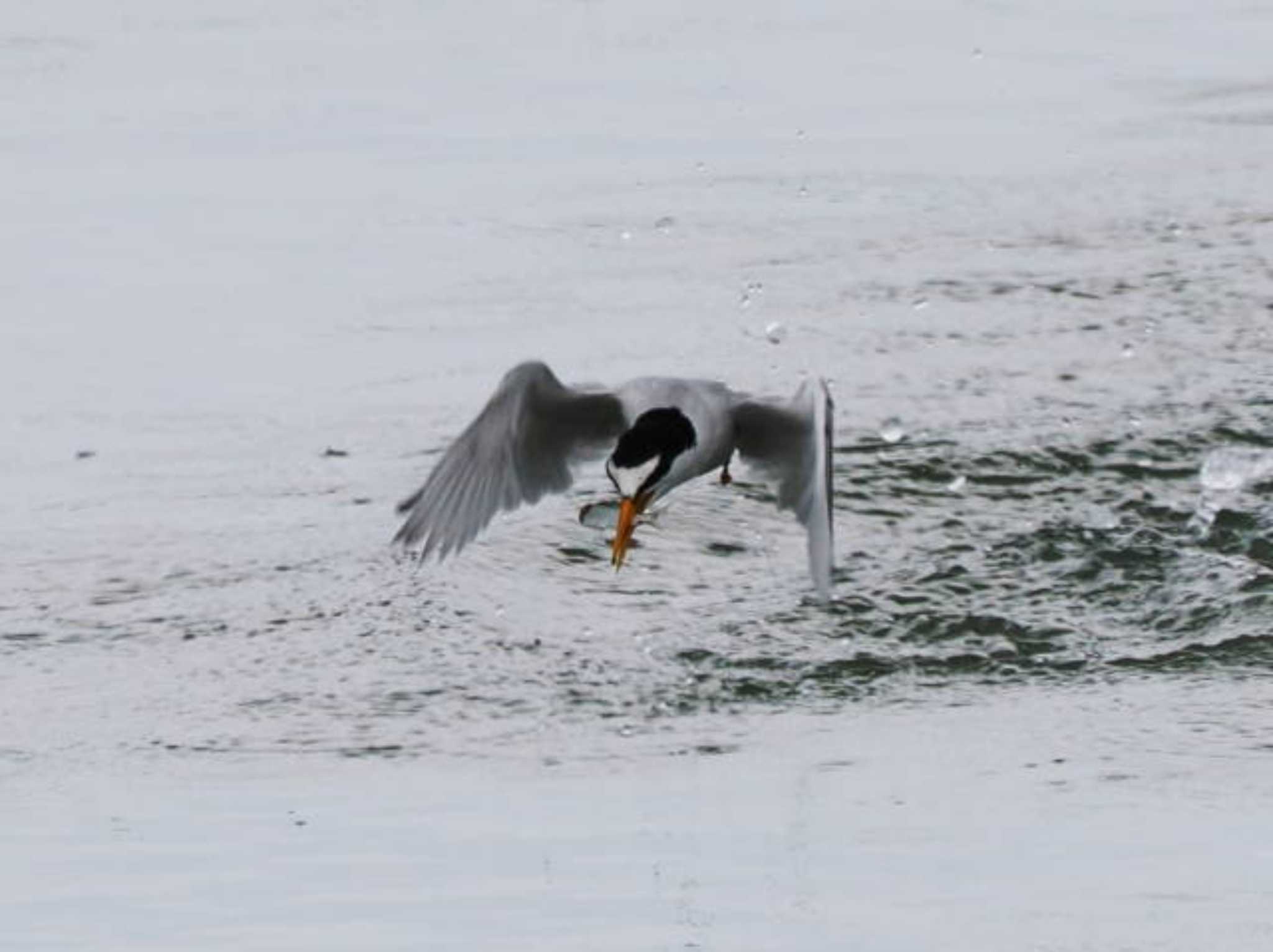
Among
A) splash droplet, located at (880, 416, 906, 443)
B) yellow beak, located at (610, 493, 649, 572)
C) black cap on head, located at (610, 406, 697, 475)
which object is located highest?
black cap on head, located at (610, 406, 697, 475)

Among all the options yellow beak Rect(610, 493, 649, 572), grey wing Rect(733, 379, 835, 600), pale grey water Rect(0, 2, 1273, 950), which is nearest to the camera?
pale grey water Rect(0, 2, 1273, 950)

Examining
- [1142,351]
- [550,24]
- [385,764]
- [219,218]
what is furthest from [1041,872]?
[550,24]

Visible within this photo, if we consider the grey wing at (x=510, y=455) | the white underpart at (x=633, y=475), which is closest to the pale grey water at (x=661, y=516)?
the grey wing at (x=510, y=455)

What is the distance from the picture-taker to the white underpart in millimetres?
8641

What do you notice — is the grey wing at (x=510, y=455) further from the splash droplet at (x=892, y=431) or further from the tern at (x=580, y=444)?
the splash droplet at (x=892, y=431)

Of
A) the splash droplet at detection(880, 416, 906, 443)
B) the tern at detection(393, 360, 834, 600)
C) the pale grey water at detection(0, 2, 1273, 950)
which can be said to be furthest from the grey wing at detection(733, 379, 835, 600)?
the splash droplet at detection(880, 416, 906, 443)

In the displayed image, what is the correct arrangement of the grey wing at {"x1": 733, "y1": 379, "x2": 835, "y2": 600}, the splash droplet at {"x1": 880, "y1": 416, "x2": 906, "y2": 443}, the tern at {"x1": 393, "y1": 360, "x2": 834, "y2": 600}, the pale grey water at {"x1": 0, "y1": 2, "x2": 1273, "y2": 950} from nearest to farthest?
1. the pale grey water at {"x1": 0, "y1": 2, "x2": 1273, "y2": 950}
2. the grey wing at {"x1": 733, "y1": 379, "x2": 835, "y2": 600}
3. the tern at {"x1": 393, "y1": 360, "x2": 834, "y2": 600}
4. the splash droplet at {"x1": 880, "y1": 416, "x2": 906, "y2": 443}

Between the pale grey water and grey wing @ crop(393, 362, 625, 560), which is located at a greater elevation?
grey wing @ crop(393, 362, 625, 560)

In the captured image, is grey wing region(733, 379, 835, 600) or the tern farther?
the tern

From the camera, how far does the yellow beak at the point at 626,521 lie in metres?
8.66

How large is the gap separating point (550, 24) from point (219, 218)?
444 cm

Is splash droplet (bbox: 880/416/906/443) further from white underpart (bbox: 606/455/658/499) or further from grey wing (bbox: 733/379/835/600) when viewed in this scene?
white underpart (bbox: 606/455/658/499)

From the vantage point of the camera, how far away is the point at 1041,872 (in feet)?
22.6

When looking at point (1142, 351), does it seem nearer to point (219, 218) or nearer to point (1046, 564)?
point (1046, 564)
